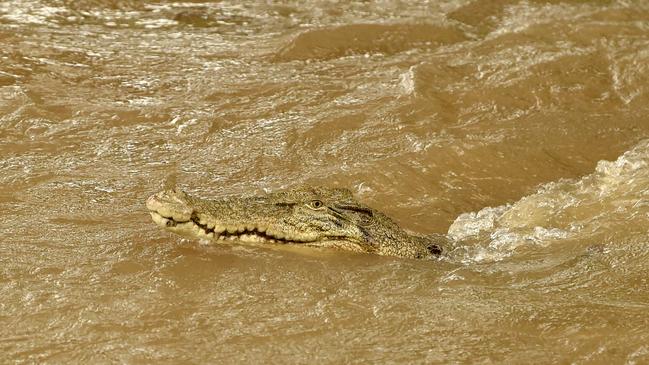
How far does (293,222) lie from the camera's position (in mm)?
5629

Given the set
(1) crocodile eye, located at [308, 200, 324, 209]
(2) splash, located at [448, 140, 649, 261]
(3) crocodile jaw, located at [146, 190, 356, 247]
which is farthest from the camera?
(2) splash, located at [448, 140, 649, 261]

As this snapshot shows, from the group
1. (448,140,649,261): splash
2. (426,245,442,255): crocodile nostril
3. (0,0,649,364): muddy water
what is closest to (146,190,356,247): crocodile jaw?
(0,0,649,364): muddy water

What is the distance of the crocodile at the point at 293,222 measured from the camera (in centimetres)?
517

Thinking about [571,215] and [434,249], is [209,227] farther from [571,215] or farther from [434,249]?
[571,215]

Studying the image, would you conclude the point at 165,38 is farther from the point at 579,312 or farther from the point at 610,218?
the point at 579,312

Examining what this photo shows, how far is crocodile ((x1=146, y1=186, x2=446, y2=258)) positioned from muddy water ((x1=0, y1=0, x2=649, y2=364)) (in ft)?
0.41

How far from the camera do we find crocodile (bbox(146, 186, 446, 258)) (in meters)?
5.17

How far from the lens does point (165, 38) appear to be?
9.62 metres

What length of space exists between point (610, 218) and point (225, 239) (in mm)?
2707

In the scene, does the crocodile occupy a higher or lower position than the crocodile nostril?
higher

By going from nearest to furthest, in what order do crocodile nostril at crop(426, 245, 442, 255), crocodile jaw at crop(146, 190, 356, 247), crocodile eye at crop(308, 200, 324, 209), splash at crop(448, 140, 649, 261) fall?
crocodile jaw at crop(146, 190, 356, 247) < crocodile eye at crop(308, 200, 324, 209) < crocodile nostril at crop(426, 245, 442, 255) < splash at crop(448, 140, 649, 261)

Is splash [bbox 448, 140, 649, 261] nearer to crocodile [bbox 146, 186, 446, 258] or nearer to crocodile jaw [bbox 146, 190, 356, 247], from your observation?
crocodile [bbox 146, 186, 446, 258]

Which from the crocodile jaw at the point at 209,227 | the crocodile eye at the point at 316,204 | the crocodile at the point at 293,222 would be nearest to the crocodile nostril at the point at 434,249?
the crocodile at the point at 293,222

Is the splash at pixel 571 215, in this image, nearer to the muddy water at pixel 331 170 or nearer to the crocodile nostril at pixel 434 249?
the muddy water at pixel 331 170
